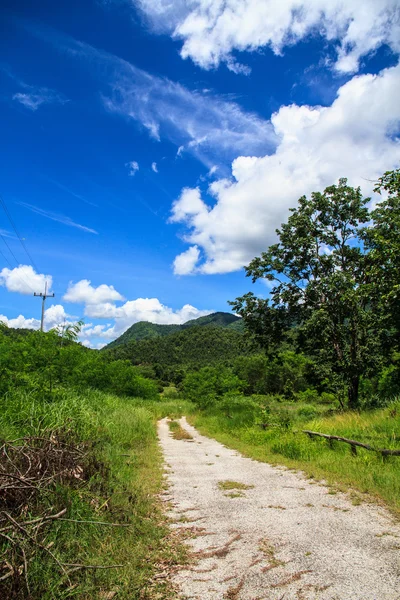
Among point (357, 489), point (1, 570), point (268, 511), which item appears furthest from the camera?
point (357, 489)

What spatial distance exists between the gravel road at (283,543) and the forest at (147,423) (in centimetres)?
47

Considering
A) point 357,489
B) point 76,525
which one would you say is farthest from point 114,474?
point 357,489

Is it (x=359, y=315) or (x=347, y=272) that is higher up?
(x=347, y=272)

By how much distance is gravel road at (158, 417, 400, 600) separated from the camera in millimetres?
3543

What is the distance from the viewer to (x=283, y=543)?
4547 millimetres

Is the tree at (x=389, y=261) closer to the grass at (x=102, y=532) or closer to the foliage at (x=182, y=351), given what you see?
the grass at (x=102, y=532)

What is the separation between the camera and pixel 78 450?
541 cm

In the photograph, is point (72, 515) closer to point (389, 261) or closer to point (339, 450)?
point (339, 450)

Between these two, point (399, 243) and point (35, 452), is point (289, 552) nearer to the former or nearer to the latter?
point (35, 452)

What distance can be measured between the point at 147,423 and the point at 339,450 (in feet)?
29.4

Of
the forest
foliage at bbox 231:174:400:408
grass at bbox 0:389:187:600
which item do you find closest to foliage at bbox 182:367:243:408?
the forest

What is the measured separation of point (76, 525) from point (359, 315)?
18357 mm

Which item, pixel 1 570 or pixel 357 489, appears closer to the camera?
pixel 1 570

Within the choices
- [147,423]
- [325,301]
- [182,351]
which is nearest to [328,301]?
[325,301]
